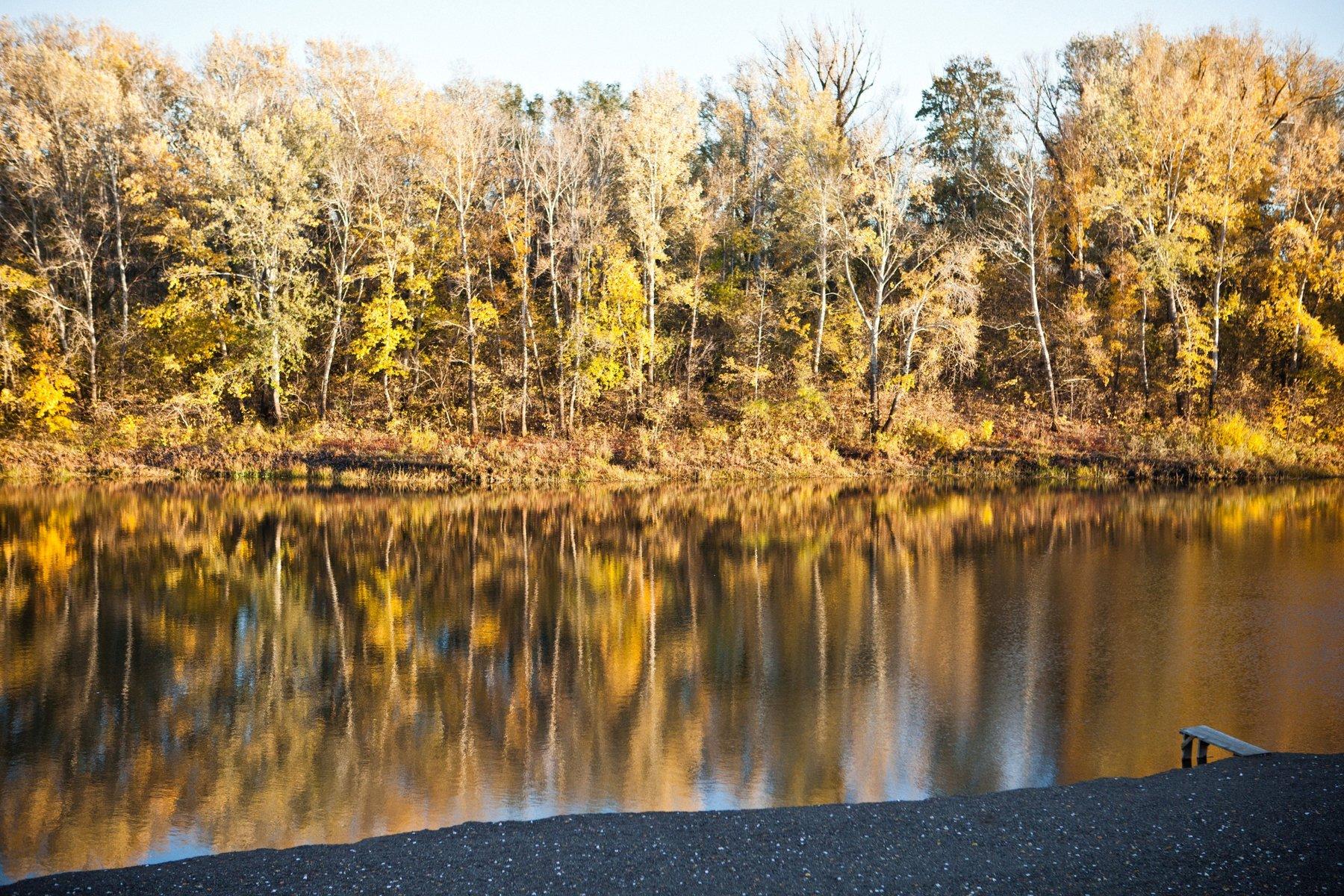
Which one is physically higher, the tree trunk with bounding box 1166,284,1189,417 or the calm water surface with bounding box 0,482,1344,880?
the tree trunk with bounding box 1166,284,1189,417

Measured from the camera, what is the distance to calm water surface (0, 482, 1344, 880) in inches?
371

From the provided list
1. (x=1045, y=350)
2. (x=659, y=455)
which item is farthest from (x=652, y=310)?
(x=1045, y=350)

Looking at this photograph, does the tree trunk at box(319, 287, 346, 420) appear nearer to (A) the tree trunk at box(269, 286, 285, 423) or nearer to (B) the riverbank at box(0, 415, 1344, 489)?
(B) the riverbank at box(0, 415, 1344, 489)

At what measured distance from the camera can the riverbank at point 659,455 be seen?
112 feet

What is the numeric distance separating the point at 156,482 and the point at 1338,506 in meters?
37.5

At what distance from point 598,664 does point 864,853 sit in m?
7.25

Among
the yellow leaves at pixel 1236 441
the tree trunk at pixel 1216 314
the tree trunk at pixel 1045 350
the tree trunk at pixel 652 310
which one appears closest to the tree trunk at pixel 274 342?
the tree trunk at pixel 652 310

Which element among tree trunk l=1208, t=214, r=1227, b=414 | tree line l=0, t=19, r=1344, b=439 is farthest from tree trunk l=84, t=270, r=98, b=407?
tree trunk l=1208, t=214, r=1227, b=414

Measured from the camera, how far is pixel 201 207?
39.3 meters

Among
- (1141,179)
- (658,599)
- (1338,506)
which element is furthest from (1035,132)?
(658,599)

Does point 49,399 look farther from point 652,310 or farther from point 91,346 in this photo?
point 652,310

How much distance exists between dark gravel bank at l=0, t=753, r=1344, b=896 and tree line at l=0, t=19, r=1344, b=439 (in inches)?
1140

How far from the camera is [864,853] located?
7.14 metres

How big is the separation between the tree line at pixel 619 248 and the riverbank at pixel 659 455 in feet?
4.55
